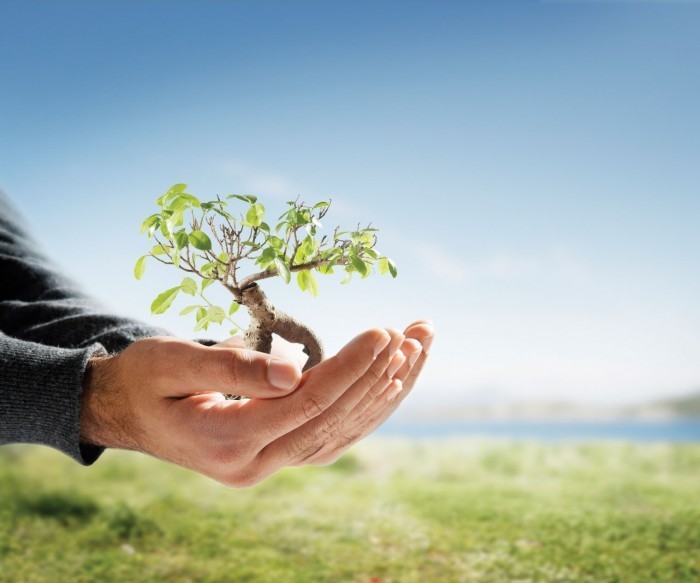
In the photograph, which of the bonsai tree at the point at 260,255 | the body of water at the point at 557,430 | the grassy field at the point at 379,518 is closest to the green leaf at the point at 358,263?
the bonsai tree at the point at 260,255

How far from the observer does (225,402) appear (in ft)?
2.25

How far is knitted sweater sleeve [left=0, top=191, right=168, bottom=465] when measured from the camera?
704 millimetres

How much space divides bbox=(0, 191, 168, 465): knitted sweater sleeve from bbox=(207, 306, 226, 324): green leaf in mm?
99

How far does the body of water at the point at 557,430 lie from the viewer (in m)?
2.59

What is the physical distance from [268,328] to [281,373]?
0.77ft

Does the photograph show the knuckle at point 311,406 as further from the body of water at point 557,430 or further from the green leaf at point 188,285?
the body of water at point 557,430

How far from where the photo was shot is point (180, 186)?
76 centimetres

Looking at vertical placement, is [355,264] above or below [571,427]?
above

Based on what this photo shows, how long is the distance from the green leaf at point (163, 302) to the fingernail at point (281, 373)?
0.23 metres

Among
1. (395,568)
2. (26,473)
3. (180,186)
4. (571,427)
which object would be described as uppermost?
(180,186)

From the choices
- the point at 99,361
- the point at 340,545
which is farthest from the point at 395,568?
the point at 99,361

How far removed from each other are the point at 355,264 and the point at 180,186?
227 mm

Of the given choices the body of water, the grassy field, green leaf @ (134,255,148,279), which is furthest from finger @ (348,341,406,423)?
the body of water

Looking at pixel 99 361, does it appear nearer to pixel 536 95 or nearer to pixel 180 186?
pixel 180 186
